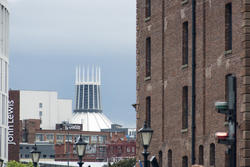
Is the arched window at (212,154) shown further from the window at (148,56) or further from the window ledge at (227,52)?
the window at (148,56)

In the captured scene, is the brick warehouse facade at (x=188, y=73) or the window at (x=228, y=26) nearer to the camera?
the brick warehouse facade at (x=188, y=73)

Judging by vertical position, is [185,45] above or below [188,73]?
above

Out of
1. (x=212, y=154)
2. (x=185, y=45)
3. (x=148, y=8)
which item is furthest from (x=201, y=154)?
(x=148, y=8)

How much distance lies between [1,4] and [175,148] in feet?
377

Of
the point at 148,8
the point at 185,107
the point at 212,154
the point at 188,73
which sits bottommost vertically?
the point at 212,154

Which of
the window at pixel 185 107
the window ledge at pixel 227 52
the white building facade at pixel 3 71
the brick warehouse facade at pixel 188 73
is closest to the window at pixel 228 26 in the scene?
the brick warehouse facade at pixel 188 73

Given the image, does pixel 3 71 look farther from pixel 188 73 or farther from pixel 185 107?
Result: pixel 188 73

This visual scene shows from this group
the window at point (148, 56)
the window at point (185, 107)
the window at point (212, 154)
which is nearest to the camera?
the window at point (212, 154)

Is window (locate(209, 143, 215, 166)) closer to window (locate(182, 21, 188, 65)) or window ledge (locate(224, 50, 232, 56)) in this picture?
window ledge (locate(224, 50, 232, 56))

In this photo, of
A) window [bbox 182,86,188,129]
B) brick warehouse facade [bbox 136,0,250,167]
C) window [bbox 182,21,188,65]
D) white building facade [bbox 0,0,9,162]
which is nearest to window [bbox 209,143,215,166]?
brick warehouse facade [bbox 136,0,250,167]

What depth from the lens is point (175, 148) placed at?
65.9 metres

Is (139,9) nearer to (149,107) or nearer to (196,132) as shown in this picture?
(149,107)

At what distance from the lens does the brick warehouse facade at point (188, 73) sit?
51.8 meters

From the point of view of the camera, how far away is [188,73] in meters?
63.4
